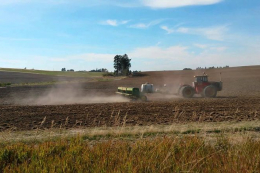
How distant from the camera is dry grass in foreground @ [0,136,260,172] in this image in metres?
6.49

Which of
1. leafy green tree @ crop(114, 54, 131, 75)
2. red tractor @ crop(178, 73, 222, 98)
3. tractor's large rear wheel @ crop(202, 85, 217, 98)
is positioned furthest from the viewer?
leafy green tree @ crop(114, 54, 131, 75)

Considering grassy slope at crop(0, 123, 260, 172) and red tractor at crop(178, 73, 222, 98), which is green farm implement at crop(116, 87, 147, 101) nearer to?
red tractor at crop(178, 73, 222, 98)

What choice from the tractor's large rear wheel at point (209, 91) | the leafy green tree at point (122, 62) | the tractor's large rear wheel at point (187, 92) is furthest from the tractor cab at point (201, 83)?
the leafy green tree at point (122, 62)

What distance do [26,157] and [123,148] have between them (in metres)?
2.68

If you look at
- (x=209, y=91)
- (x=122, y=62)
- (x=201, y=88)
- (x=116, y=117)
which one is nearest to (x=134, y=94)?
(x=201, y=88)

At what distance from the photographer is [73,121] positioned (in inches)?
619

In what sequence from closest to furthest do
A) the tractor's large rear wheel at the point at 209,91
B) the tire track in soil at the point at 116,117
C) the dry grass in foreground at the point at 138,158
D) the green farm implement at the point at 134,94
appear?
the dry grass in foreground at the point at 138,158 < the tire track in soil at the point at 116,117 < the green farm implement at the point at 134,94 < the tractor's large rear wheel at the point at 209,91

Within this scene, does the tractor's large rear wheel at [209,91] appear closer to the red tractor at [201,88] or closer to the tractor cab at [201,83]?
the red tractor at [201,88]

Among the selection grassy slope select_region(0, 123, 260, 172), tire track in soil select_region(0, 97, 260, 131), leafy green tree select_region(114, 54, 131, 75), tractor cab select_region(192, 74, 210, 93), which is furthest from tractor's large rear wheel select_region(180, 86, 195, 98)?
leafy green tree select_region(114, 54, 131, 75)

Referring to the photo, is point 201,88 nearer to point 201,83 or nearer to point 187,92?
point 201,83

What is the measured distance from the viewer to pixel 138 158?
703cm

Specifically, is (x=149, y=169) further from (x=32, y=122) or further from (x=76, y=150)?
(x=32, y=122)

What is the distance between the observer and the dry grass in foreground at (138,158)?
21.3ft

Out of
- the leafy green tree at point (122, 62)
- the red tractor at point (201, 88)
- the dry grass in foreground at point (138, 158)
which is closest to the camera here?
the dry grass in foreground at point (138, 158)
